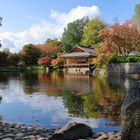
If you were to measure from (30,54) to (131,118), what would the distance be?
3000 inches

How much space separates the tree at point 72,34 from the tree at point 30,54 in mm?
6835

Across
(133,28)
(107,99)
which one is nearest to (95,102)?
(107,99)

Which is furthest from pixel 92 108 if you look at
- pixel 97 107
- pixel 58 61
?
pixel 58 61

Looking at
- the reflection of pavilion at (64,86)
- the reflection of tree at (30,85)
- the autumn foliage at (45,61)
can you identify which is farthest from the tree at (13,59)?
the reflection of pavilion at (64,86)

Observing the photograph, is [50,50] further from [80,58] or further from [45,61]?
[80,58]

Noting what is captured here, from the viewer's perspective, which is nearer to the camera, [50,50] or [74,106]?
[74,106]

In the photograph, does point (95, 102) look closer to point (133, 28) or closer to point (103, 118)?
point (103, 118)

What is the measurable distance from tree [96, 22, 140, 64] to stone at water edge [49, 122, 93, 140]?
1585 inches

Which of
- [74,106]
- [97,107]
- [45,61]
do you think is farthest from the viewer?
[45,61]

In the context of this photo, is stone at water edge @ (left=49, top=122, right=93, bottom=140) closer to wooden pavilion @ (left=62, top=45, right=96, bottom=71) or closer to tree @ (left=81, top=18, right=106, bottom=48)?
wooden pavilion @ (left=62, top=45, right=96, bottom=71)

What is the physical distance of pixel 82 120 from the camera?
15852mm

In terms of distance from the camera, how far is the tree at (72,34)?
85438 mm

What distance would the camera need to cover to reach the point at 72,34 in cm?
8675

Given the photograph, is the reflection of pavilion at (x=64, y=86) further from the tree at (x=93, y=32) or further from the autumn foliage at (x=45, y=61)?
the autumn foliage at (x=45, y=61)
